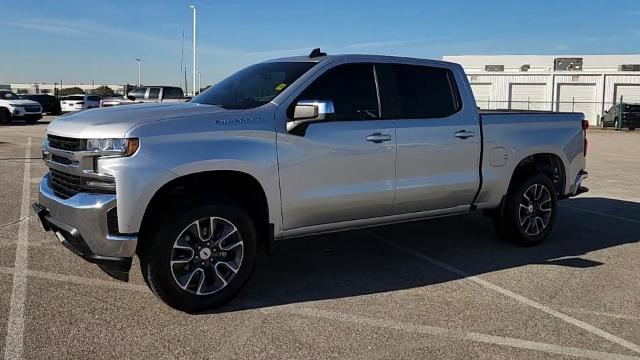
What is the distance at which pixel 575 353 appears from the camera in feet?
12.8

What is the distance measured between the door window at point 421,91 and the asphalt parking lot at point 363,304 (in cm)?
150

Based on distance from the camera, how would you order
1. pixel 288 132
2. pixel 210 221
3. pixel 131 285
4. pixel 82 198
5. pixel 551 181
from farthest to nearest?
pixel 551 181 < pixel 131 285 < pixel 288 132 < pixel 210 221 < pixel 82 198

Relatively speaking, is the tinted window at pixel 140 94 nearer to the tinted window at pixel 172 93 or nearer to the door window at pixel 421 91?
the tinted window at pixel 172 93

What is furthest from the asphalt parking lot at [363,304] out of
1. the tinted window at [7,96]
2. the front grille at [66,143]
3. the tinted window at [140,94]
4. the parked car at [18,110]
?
the tinted window at [7,96]

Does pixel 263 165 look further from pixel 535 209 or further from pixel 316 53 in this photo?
pixel 535 209

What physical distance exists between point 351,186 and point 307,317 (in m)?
1.24

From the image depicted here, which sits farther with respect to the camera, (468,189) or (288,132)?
(468,189)

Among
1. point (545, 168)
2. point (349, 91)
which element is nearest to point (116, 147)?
point (349, 91)

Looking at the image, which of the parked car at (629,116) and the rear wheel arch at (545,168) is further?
the parked car at (629,116)

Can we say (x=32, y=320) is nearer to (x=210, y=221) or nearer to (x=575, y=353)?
(x=210, y=221)

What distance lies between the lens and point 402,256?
620cm

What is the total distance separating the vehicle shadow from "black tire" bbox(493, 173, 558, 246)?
0.15m

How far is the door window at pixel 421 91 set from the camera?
559 centimetres

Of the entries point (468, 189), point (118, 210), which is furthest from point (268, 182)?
point (468, 189)
